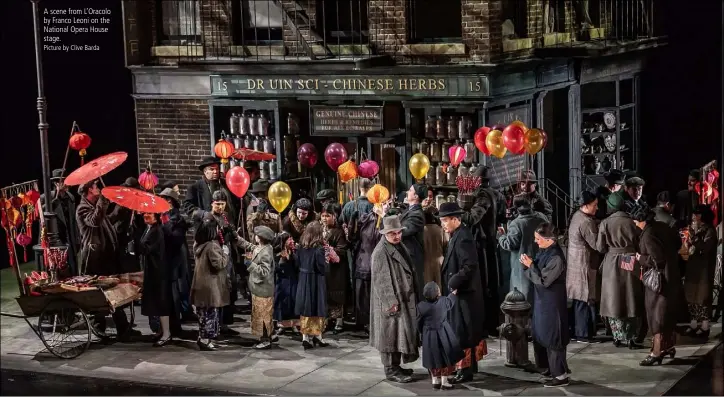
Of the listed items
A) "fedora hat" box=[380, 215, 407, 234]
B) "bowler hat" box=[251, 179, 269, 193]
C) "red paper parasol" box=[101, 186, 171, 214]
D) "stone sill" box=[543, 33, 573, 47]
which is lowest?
"fedora hat" box=[380, 215, 407, 234]

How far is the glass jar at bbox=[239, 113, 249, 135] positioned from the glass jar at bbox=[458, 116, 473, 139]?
3.73 metres

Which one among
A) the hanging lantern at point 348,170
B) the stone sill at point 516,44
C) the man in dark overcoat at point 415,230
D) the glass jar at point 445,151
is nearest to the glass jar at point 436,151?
the glass jar at point 445,151

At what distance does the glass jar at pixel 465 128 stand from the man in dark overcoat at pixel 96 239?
5.56 metres

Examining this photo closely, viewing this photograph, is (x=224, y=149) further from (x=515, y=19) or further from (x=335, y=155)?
(x=515, y=19)

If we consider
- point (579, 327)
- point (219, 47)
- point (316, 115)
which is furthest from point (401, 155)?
point (579, 327)

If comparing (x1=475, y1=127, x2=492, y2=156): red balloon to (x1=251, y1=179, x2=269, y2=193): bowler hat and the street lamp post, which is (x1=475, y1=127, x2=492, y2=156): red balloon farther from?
the street lamp post

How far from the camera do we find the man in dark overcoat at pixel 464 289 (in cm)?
1384

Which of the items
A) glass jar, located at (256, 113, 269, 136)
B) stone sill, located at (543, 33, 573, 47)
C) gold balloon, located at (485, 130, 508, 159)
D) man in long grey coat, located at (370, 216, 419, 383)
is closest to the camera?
man in long grey coat, located at (370, 216, 419, 383)

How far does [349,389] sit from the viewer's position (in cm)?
1423

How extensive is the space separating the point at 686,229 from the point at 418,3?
581 centimetres

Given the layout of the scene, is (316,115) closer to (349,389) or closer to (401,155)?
(401,155)

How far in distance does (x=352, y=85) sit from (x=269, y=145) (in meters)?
1.92

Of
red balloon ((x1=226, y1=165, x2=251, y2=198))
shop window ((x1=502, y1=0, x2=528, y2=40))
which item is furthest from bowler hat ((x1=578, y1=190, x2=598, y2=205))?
shop window ((x1=502, y1=0, x2=528, y2=40))

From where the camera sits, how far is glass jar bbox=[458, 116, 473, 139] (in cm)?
1906
